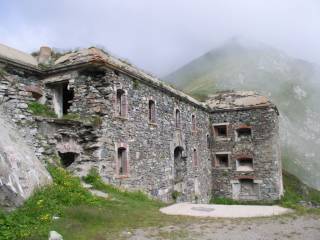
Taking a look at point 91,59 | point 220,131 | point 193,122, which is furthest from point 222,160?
point 91,59

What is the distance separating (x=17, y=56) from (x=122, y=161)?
6.38 metres

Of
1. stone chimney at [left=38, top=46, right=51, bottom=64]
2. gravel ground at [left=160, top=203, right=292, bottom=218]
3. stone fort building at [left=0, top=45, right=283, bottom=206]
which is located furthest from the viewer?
stone chimney at [left=38, top=46, right=51, bottom=64]

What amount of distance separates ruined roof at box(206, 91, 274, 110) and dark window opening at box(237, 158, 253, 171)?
3863 mm

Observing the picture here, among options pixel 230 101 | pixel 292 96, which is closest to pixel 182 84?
pixel 292 96

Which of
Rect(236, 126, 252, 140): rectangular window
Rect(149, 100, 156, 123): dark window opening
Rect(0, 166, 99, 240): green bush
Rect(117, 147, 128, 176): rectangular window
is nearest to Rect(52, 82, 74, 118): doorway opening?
Rect(117, 147, 128, 176): rectangular window

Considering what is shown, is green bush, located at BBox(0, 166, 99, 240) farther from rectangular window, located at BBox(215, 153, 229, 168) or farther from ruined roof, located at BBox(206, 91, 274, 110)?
ruined roof, located at BBox(206, 91, 274, 110)

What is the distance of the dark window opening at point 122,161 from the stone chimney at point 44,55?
5.37 m

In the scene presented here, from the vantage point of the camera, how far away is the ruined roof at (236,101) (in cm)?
2588

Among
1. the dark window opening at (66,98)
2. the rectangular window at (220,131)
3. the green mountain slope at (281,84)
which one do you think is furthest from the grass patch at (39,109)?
the green mountain slope at (281,84)

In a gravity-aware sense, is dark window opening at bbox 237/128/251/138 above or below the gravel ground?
above

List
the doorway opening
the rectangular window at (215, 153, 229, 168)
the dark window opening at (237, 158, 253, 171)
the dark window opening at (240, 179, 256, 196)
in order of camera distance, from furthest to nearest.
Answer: the rectangular window at (215, 153, 229, 168) < the dark window opening at (237, 158, 253, 171) < the dark window opening at (240, 179, 256, 196) < the doorway opening

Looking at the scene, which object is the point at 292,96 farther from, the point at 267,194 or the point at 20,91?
the point at 20,91

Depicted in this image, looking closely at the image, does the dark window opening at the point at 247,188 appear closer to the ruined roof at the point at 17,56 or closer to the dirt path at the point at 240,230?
the dirt path at the point at 240,230

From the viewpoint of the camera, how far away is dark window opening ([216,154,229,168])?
87.0 ft
